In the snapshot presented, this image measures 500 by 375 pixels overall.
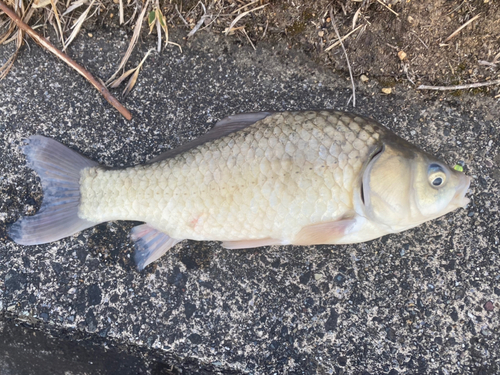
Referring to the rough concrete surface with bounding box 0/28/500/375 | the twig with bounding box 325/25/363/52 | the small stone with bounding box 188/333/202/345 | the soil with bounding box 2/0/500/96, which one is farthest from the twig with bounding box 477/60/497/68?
the small stone with bounding box 188/333/202/345

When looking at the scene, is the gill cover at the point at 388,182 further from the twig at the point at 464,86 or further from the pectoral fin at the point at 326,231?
the twig at the point at 464,86

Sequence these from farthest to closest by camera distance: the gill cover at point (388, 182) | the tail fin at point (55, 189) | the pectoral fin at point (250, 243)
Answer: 1. the tail fin at point (55, 189)
2. the pectoral fin at point (250, 243)
3. the gill cover at point (388, 182)

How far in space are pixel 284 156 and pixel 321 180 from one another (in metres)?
0.21

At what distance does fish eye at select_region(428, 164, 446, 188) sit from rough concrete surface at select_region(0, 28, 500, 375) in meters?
0.48

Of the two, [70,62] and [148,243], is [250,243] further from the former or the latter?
[70,62]

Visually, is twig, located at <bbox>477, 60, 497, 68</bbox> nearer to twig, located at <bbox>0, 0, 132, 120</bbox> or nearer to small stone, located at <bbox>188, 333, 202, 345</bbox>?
twig, located at <bbox>0, 0, 132, 120</bbox>

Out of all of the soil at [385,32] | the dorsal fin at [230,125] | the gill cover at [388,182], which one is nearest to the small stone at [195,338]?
the dorsal fin at [230,125]

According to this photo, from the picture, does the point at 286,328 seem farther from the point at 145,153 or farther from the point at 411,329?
the point at 145,153

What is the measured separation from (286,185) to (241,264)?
640 millimetres

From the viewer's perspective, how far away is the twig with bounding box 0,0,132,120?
2096mm

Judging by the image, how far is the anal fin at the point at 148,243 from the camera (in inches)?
74.1

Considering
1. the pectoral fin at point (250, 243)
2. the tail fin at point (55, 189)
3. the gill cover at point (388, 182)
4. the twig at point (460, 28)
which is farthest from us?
the twig at point (460, 28)

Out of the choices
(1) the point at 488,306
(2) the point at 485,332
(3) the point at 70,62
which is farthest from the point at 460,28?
(3) the point at 70,62

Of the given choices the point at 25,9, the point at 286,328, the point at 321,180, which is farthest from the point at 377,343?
the point at 25,9
